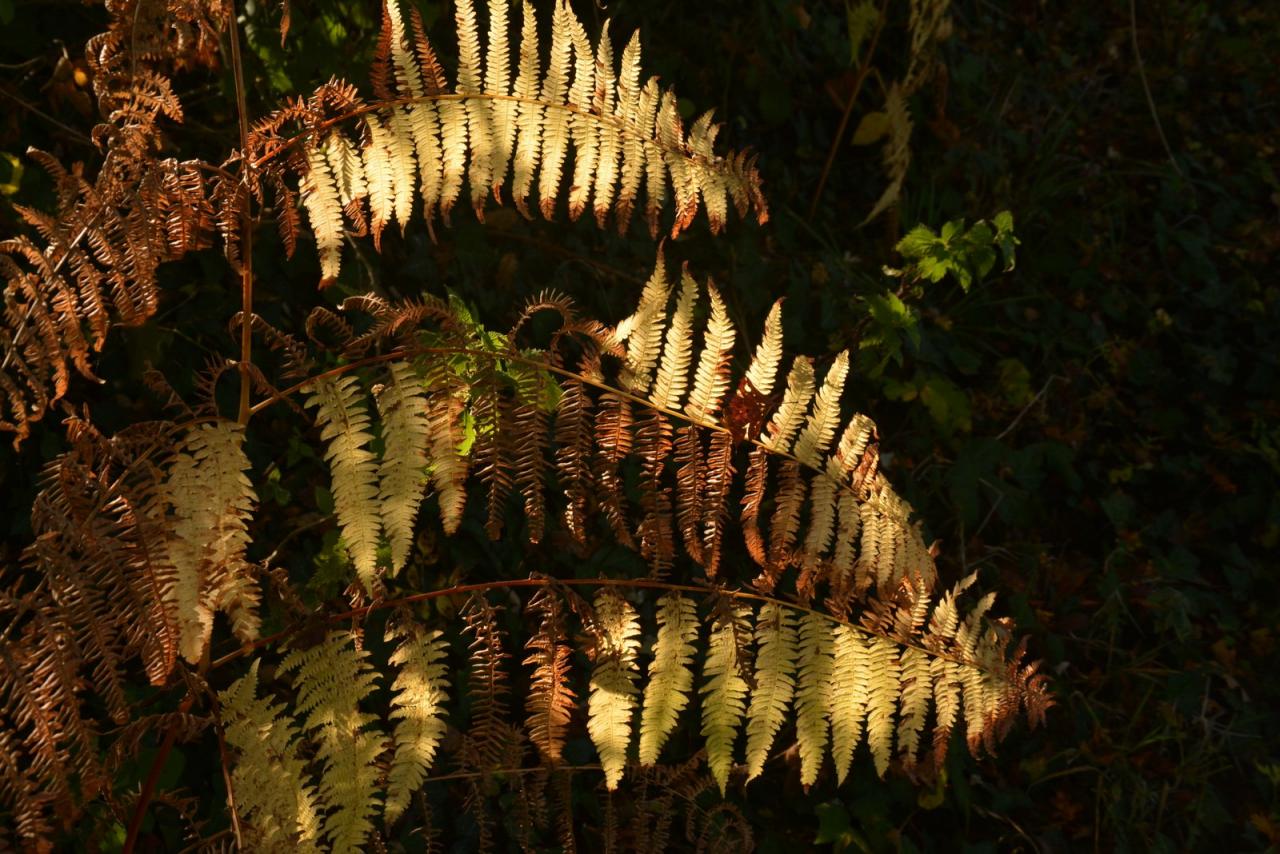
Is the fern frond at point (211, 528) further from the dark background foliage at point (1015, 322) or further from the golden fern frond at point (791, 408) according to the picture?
the dark background foliage at point (1015, 322)

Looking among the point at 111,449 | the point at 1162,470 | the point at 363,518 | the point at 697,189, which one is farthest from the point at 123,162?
the point at 1162,470

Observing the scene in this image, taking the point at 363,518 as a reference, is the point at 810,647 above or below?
below

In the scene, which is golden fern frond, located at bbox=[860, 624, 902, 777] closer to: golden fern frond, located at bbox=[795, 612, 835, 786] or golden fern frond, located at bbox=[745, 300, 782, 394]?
golden fern frond, located at bbox=[795, 612, 835, 786]

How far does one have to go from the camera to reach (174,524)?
3.88ft

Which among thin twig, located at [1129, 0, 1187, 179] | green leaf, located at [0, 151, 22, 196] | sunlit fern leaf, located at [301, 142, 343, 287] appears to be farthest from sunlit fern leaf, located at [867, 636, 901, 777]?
thin twig, located at [1129, 0, 1187, 179]

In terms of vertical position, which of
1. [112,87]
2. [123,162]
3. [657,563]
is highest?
[123,162]

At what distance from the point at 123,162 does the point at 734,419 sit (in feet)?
2.59

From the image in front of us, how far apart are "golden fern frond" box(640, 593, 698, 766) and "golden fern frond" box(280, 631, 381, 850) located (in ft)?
1.14

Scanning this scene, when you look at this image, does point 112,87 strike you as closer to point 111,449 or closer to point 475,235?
point 111,449

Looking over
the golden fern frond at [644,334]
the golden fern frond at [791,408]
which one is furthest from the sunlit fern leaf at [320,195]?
the golden fern frond at [791,408]

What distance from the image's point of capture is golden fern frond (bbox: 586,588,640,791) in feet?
4.76

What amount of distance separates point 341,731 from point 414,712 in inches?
3.6

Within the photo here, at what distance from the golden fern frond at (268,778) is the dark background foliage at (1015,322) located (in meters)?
0.60

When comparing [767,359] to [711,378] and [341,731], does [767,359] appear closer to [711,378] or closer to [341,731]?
[711,378]
